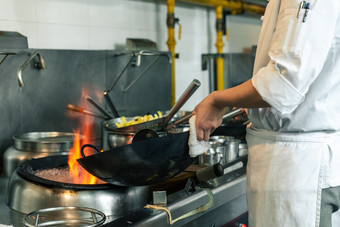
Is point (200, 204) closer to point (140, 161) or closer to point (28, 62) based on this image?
point (140, 161)

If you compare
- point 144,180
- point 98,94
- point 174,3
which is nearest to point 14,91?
point 98,94

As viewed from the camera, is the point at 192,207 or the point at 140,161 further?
the point at 192,207

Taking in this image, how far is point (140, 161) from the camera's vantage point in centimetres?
120

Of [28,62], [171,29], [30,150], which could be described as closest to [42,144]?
[30,150]

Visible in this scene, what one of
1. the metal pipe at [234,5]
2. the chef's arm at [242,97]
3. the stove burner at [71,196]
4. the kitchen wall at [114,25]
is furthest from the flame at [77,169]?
the metal pipe at [234,5]

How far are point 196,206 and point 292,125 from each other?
1.29 feet

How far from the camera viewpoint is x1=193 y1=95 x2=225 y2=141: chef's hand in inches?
49.8

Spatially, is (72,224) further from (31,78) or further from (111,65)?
(111,65)

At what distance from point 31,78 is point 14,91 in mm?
106

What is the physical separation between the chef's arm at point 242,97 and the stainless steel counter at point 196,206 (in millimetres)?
325

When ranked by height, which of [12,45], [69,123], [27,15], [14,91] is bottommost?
[69,123]

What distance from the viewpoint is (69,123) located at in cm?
215

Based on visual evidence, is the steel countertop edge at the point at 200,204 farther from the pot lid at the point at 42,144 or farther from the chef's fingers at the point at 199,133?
the pot lid at the point at 42,144

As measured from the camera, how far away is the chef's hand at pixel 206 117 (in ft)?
4.15
